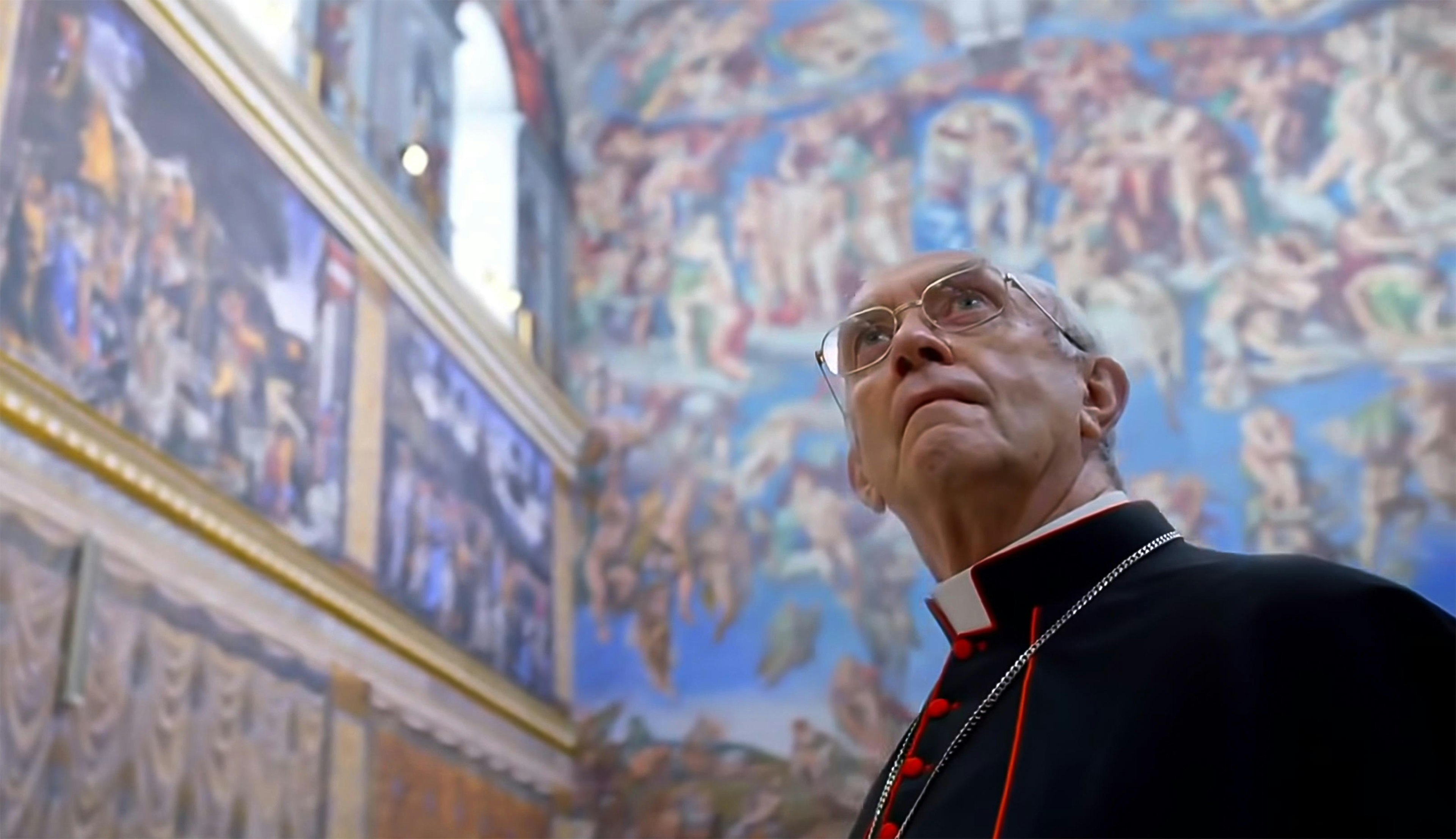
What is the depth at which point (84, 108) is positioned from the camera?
6227 mm

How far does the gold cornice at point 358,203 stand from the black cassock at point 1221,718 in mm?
5623

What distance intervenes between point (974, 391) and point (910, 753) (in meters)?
0.59

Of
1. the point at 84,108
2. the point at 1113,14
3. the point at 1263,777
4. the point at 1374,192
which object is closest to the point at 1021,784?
the point at 1263,777

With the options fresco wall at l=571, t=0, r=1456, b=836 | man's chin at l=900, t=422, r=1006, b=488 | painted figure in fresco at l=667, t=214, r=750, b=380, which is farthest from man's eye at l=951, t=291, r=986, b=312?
painted figure in fresco at l=667, t=214, r=750, b=380

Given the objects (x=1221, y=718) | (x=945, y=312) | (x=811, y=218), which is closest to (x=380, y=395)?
(x=811, y=218)

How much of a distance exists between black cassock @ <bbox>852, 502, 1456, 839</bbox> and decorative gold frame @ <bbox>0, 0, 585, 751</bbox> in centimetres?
428

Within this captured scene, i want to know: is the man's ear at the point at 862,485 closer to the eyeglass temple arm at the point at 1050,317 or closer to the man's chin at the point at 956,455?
the man's chin at the point at 956,455

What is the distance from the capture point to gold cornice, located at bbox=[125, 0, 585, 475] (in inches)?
281

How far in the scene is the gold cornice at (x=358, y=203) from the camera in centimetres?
715

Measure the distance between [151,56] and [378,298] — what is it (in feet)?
7.53

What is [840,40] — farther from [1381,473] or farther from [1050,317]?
[1050,317]

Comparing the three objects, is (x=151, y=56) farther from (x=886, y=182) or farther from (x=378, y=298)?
(x=886, y=182)

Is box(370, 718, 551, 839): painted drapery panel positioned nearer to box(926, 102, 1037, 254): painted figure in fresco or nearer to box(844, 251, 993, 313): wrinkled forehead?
box(926, 102, 1037, 254): painted figure in fresco

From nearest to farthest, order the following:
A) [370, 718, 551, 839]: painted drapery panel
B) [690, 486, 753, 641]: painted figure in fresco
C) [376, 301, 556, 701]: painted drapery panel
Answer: [370, 718, 551, 839]: painted drapery panel → [376, 301, 556, 701]: painted drapery panel → [690, 486, 753, 641]: painted figure in fresco
